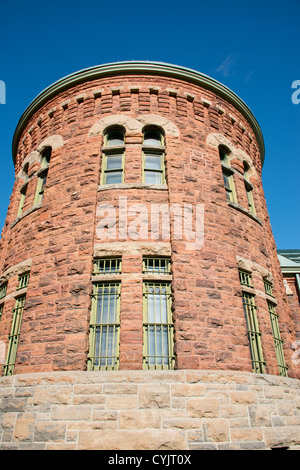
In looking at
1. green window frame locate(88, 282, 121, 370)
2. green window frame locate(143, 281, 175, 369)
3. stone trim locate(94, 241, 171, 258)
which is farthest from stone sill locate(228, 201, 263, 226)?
green window frame locate(88, 282, 121, 370)

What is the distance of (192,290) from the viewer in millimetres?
7438

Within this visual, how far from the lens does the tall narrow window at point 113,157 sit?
30.1 feet

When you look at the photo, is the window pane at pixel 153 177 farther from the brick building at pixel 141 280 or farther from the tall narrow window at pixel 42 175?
the tall narrow window at pixel 42 175

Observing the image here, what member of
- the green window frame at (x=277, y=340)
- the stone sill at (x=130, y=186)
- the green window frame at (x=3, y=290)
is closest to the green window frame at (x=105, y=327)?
the stone sill at (x=130, y=186)

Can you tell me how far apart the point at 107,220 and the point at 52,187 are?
2208 millimetres

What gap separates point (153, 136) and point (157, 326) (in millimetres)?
5572

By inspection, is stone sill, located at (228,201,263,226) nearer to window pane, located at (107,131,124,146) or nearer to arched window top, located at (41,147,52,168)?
window pane, located at (107,131,124,146)

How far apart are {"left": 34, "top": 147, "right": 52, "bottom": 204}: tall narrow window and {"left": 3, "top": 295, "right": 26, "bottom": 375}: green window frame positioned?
3092 millimetres

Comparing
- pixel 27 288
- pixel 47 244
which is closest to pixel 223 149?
pixel 47 244

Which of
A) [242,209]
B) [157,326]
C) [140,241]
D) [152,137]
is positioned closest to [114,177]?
[152,137]

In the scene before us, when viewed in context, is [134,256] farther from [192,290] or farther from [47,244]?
[47,244]

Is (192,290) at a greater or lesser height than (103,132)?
lesser

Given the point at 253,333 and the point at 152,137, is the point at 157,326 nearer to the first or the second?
the point at 253,333
